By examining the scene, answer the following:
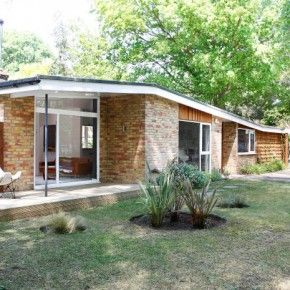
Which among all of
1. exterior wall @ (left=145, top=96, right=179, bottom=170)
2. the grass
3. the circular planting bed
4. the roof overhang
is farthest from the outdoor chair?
exterior wall @ (left=145, top=96, right=179, bottom=170)

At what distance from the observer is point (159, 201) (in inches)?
290

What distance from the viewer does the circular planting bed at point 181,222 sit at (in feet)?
→ 24.5

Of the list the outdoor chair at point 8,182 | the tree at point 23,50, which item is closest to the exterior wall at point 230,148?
the outdoor chair at point 8,182

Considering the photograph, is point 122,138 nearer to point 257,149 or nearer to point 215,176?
point 215,176

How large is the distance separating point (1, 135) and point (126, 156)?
4056mm

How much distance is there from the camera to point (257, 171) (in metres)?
19.7

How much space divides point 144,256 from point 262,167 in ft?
52.6

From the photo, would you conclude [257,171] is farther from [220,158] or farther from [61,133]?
[61,133]

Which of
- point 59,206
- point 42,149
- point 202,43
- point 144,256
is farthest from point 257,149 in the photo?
point 144,256

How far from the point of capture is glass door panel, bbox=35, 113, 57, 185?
456 inches

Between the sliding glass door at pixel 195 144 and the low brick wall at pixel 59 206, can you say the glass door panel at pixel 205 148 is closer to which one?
the sliding glass door at pixel 195 144

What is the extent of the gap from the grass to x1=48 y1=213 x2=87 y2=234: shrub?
184 millimetres

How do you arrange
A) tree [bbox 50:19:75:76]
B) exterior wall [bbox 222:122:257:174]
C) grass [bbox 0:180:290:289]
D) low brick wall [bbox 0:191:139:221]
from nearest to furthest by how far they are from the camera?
grass [bbox 0:180:290:289] < low brick wall [bbox 0:191:139:221] < exterior wall [bbox 222:122:257:174] < tree [bbox 50:19:75:76]

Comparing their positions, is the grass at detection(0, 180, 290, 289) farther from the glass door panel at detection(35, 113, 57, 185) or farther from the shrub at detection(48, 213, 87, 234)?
the glass door panel at detection(35, 113, 57, 185)
